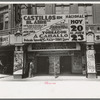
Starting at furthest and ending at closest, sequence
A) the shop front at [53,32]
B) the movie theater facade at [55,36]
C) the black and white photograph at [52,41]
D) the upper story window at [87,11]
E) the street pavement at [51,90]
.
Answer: the upper story window at [87,11] < the shop front at [53,32] < the movie theater facade at [55,36] < the black and white photograph at [52,41] < the street pavement at [51,90]

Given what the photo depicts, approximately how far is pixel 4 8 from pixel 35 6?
169 inches

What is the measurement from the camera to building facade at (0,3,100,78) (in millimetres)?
11836

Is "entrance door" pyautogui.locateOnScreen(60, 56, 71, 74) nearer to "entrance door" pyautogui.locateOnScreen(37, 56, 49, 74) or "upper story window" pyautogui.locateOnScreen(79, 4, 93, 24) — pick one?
"entrance door" pyautogui.locateOnScreen(37, 56, 49, 74)

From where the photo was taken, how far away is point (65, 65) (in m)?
15.7

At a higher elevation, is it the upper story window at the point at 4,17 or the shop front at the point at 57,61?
the upper story window at the point at 4,17

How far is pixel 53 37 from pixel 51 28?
2.94ft

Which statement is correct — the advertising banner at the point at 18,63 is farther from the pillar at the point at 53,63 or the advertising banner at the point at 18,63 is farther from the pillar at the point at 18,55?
the pillar at the point at 53,63

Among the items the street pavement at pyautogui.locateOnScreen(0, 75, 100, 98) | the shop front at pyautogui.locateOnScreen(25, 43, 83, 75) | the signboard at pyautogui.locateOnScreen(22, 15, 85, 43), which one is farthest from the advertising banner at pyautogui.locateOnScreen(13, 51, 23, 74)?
the street pavement at pyautogui.locateOnScreen(0, 75, 100, 98)

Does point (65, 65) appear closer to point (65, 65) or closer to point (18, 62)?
point (65, 65)

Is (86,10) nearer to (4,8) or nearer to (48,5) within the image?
(48,5)

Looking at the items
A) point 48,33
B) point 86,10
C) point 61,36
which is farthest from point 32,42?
point 86,10

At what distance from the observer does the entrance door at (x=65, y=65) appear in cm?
1565

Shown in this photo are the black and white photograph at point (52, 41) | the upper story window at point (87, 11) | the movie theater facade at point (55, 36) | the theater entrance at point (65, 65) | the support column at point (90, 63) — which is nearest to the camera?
the support column at point (90, 63)

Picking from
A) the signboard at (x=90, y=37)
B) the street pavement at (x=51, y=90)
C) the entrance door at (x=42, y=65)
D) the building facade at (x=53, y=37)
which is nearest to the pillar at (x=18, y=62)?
the building facade at (x=53, y=37)
